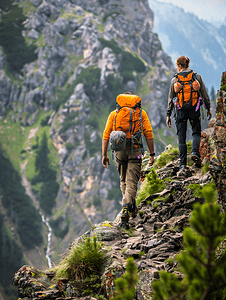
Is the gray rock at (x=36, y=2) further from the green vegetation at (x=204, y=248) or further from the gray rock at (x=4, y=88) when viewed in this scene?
the green vegetation at (x=204, y=248)

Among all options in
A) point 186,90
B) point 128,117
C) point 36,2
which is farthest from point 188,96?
point 36,2

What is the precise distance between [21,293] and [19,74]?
192m

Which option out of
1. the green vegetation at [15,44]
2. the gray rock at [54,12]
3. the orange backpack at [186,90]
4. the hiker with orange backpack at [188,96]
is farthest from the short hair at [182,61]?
the gray rock at [54,12]

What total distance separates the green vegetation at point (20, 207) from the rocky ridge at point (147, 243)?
125 m

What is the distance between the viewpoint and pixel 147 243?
545 centimetres

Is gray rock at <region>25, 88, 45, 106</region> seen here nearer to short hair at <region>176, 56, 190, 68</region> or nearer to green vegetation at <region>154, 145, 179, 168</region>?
green vegetation at <region>154, 145, 179, 168</region>

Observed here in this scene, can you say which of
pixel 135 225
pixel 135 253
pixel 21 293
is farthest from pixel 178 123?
pixel 21 293

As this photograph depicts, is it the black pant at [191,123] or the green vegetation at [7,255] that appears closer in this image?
the black pant at [191,123]

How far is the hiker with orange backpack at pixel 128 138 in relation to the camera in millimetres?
6191

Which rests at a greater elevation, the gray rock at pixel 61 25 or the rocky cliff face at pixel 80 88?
the gray rock at pixel 61 25

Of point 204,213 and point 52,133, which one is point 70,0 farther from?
point 204,213

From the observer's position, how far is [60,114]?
519 ft

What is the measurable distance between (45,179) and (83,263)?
147 meters

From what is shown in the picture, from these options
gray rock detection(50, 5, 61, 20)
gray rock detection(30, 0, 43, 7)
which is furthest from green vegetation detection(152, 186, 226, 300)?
gray rock detection(30, 0, 43, 7)
